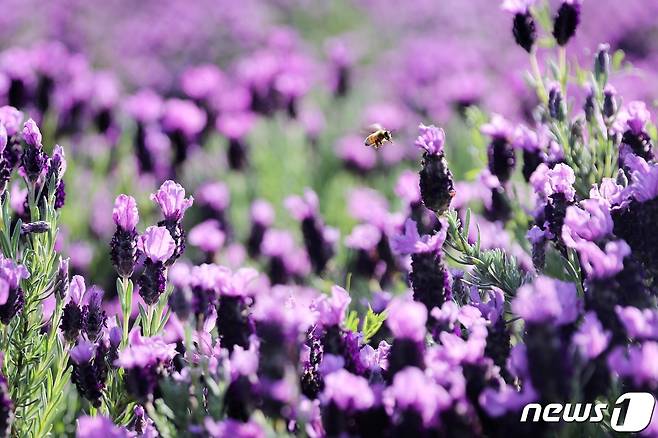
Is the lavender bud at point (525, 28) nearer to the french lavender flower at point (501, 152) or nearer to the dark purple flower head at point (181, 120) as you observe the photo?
the french lavender flower at point (501, 152)

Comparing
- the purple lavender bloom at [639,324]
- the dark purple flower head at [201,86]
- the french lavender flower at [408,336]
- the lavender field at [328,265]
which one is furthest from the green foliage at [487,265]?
the dark purple flower head at [201,86]

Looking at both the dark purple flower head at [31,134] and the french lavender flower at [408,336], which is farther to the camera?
the dark purple flower head at [31,134]

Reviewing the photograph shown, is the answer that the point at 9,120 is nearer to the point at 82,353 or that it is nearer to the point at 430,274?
the point at 82,353

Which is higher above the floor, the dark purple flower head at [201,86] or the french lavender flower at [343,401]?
the french lavender flower at [343,401]

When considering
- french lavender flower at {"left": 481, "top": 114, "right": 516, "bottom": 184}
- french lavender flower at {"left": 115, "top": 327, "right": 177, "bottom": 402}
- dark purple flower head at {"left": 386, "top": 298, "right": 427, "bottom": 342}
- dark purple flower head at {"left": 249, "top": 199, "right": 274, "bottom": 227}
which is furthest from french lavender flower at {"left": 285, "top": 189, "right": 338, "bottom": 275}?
dark purple flower head at {"left": 386, "top": 298, "right": 427, "bottom": 342}

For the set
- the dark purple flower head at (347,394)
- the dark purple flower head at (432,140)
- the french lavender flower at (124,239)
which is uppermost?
the dark purple flower head at (432,140)

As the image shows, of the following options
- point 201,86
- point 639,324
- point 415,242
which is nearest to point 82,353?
point 415,242
